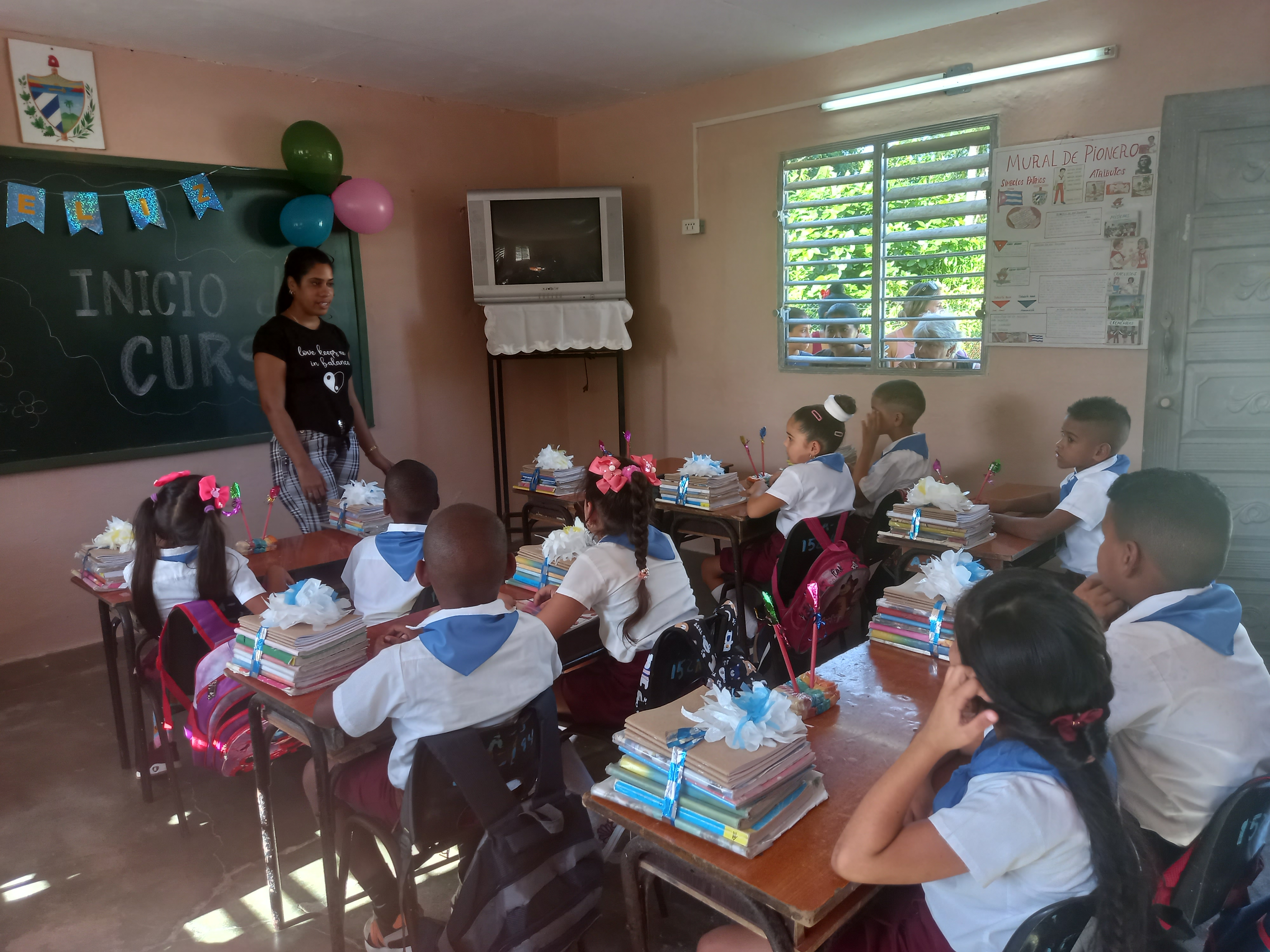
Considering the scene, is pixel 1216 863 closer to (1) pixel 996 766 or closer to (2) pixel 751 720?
(1) pixel 996 766

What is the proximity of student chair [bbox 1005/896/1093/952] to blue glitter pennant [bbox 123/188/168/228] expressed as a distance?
14.0 ft

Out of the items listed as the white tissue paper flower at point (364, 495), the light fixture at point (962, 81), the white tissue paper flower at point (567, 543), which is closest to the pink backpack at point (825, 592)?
the white tissue paper flower at point (567, 543)

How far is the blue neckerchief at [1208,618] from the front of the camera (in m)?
1.31

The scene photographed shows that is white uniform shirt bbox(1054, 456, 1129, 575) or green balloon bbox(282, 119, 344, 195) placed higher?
green balloon bbox(282, 119, 344, 195)

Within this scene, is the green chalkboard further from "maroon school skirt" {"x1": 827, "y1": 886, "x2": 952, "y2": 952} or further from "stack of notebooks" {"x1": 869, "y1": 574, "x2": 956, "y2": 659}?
"maroon school skirt" {"x1": 827, "y1": 886, "x2": 952, "y2": 952}

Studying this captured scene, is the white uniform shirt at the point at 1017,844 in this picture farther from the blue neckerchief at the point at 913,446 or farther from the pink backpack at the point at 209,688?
the blue neckerchief at the point at 913,446

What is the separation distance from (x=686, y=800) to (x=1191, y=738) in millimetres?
765

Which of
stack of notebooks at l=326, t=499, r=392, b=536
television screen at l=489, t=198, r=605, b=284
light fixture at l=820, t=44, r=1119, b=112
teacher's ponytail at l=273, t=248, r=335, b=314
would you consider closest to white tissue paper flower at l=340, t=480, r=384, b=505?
stack of notebooks at l=326, t=499, r=392, b=536

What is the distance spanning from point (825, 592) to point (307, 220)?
10.4ft

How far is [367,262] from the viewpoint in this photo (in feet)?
15.5

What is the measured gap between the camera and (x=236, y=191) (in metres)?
4.15

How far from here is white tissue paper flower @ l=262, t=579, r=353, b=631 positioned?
71.2 inches

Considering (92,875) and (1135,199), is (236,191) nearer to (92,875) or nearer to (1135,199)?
(92,875)

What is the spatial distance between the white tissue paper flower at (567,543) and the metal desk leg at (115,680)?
131 cm
